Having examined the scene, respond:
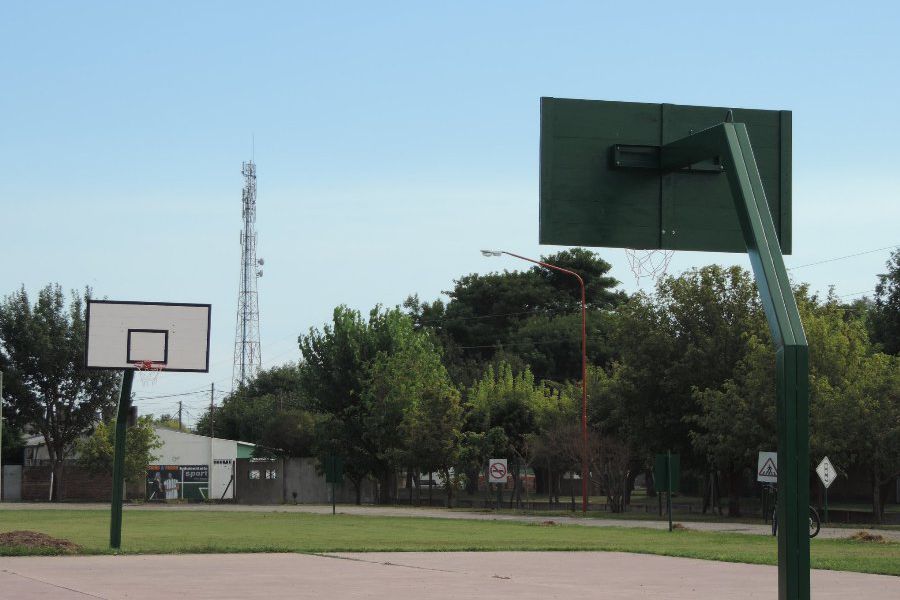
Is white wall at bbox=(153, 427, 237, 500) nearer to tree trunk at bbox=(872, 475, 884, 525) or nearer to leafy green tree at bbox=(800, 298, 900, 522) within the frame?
leafy green tree at bbox=(800, 298, 900, 522)

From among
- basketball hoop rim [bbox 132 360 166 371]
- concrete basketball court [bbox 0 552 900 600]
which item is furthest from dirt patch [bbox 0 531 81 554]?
basketball hoop rim [bbox 132 360 166 371]

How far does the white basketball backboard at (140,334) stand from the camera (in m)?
24.8

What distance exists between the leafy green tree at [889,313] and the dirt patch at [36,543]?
48278mm

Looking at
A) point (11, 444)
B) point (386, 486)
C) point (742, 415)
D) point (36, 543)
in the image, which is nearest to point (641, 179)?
point (36, 543)

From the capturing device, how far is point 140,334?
81.8ft

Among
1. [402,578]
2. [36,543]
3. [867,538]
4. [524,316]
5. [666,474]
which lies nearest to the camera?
[402,578]

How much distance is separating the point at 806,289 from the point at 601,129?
42.3 m

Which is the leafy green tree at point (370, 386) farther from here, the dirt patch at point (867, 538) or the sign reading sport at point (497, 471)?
the dirt patch at point (867, 538)

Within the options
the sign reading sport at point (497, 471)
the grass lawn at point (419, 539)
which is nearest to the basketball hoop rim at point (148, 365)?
the grass lawn at point (419, 539)

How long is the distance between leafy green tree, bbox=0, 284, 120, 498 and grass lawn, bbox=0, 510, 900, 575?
2986cm

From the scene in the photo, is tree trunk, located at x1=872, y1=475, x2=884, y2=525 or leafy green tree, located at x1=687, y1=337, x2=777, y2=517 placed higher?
leafy green tree, located at x1=687, y1=337, x2=777, y2=517

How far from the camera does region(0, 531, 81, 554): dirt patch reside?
75.4 feet

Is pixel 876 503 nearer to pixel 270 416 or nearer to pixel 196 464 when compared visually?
pixel 196 464

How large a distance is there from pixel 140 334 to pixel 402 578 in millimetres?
9126
